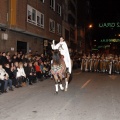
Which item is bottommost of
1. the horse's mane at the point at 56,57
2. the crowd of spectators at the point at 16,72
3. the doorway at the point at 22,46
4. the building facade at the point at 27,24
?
the crowd of spectators at the point at 16,72

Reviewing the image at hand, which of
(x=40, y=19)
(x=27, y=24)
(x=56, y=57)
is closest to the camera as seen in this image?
(x=56, y=57)

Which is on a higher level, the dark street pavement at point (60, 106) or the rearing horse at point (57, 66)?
the rearing horse at point (57, 66)

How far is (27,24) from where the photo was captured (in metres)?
25.0

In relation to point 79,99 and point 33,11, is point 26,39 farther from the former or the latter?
point 79,99

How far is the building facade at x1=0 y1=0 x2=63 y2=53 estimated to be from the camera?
21.1m

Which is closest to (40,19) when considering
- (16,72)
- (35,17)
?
(35,17)

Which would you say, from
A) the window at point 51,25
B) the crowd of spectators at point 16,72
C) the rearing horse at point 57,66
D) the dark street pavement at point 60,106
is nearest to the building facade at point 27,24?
the window at point 51,25

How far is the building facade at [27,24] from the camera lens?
2109cm

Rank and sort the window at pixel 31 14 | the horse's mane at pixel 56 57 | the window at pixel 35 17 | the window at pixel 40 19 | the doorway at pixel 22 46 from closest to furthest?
the horse's mane at pixel 56 57 → the doorway at pixel 22 46 → the window at pixel 31 14 → the window at pixel 35 17 → the window at pixel 40 19

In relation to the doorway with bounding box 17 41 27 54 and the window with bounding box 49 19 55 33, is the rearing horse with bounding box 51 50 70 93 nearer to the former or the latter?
the doorway with bounding box 17 41 27 54

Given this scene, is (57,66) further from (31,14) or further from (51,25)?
(51,25)

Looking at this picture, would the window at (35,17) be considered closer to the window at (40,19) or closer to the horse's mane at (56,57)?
the window at (40,19)

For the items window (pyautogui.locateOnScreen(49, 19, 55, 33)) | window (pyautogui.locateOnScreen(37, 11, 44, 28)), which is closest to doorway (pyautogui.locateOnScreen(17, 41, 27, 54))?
window (pyautogui.locateOnScreen(37, 11, 44, 28))

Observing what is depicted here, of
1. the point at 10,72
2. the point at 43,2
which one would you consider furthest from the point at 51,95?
the point at 43,2
